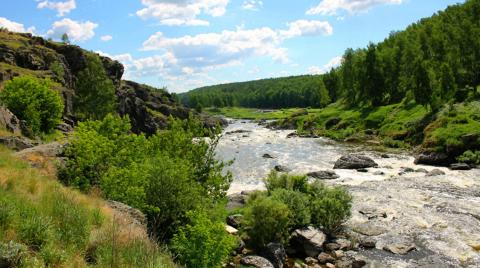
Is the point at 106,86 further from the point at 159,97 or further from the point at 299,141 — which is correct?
the point at 159,97

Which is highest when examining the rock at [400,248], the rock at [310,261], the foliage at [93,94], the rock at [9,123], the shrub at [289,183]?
the foliage at [93,94]

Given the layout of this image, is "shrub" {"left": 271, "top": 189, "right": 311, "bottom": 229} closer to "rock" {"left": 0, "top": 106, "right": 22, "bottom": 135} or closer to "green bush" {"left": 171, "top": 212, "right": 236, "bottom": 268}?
"green bush" {"left": 171, "top": 212, "right": 236, "bottom": 268}

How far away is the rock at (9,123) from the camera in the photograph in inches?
1303

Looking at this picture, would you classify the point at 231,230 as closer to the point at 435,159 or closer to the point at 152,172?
the point at 152,172

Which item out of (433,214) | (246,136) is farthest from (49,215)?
(246,136)

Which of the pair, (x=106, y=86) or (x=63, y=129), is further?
(x=106, y=86)

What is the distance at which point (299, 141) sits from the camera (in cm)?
9219

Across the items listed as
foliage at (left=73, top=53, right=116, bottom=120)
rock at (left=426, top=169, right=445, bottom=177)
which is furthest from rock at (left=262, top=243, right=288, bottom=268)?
foliage at (left=73, top=53, right=116, bottom=120)

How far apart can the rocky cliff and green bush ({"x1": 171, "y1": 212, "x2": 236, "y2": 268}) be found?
43866mm

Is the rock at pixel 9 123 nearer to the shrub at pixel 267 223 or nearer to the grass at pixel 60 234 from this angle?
the grass at pixel 60 234

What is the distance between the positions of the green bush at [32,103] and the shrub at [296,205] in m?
25.1

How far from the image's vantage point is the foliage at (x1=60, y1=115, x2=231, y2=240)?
2148 cm

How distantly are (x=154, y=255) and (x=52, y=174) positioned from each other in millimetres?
11190

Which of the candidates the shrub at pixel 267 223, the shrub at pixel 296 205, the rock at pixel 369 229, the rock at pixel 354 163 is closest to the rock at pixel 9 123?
the shrub at pixel 267 223
